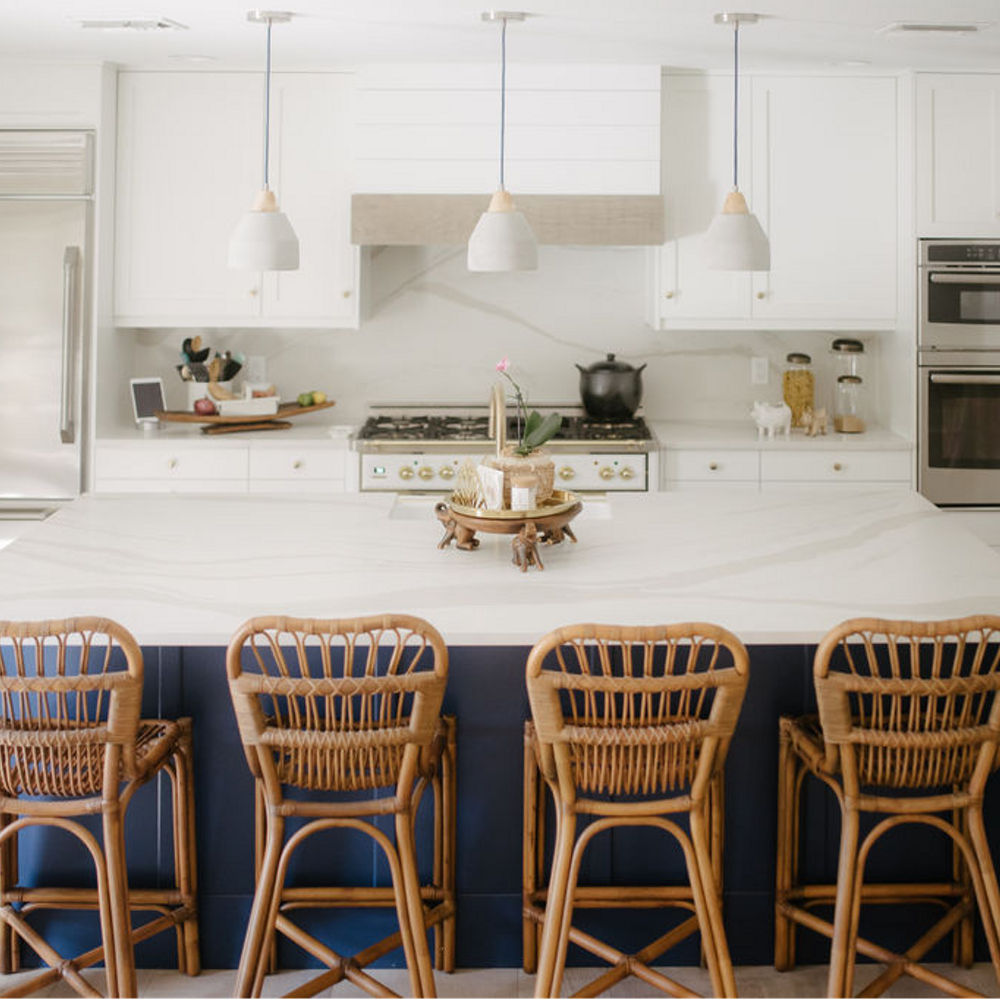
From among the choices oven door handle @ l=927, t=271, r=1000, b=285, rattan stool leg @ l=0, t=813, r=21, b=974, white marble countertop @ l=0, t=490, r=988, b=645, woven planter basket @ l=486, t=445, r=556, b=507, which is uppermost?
oven door handle @ l=927, t=271, r=1000, b=285

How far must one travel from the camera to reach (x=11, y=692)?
8.55ft

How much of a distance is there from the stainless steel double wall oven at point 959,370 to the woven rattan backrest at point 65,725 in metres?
3.48

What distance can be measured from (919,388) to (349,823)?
10.8 feet

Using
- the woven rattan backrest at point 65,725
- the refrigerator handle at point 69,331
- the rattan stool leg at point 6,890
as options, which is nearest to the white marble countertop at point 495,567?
the woven rattan backrest at point 65,725

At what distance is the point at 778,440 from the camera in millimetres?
5195

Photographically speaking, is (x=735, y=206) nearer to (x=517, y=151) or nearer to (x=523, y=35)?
(x=523, y=35)

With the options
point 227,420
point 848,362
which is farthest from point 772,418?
point 227,420

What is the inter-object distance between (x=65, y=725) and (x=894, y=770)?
1.60 metres

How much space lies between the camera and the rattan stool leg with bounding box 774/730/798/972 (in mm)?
2928

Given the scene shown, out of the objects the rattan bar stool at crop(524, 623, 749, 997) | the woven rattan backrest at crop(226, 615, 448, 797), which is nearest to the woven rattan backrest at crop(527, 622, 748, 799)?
the rattan bar stool at crop(524, 623, 749, 997)

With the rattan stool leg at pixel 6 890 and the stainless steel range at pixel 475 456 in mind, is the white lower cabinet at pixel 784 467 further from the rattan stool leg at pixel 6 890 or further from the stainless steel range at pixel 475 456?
the rattan stool leg at pixel 6 890

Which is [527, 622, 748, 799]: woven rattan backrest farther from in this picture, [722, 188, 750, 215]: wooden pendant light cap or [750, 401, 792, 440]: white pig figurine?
[750, 401, 792, 440]: white pig figurine

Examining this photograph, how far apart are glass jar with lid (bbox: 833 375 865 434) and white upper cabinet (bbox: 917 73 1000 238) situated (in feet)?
2.46

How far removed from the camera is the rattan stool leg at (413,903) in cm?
262
